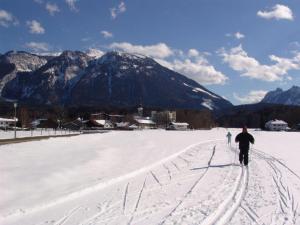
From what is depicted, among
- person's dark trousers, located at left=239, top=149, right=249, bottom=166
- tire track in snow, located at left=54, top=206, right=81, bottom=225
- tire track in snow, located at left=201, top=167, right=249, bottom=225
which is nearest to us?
tire track in snow, located at left=54, top=206, right=81, bottom=225

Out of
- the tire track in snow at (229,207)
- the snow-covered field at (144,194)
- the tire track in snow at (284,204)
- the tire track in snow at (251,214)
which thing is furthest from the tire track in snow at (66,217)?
the tire track in snow at (284,204)

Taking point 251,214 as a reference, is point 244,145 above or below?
above

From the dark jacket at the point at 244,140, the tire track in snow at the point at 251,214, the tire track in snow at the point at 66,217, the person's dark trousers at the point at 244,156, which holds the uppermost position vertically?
the dark jacket at the point at 244,140

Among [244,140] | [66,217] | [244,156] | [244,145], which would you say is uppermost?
[244,140]

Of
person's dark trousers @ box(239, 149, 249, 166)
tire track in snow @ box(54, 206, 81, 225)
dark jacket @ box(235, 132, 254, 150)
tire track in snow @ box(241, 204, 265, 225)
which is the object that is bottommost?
tire track in snow @ box(54, 206, 81, 225)

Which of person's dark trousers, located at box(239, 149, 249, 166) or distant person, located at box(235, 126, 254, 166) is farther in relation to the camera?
distant person, located at box(235, 126, 254, 166)

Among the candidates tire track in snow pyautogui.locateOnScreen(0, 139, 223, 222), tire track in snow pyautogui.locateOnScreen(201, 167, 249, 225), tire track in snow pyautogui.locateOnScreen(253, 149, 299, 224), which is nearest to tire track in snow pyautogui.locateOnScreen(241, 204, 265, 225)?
tire track in snow pyautogui.locateOnScreen(201, 167, 249, 225)

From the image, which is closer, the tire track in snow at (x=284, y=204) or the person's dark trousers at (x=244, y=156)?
the tire track in snow at (x=284, y=204)

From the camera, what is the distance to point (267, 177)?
15.4 metres

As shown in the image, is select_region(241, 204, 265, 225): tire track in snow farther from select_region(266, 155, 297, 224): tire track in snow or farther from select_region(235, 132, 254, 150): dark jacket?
select_region(235, 132, 254, 150): dark jacket

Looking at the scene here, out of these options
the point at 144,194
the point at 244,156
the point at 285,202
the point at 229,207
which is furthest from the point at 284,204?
the point at 244,156

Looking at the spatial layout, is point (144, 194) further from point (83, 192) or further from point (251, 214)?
point (251, 214)

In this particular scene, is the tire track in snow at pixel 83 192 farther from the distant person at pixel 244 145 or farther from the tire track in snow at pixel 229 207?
the distant person at pixel 244 145

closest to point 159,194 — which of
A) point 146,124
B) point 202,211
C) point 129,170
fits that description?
point 202,211
